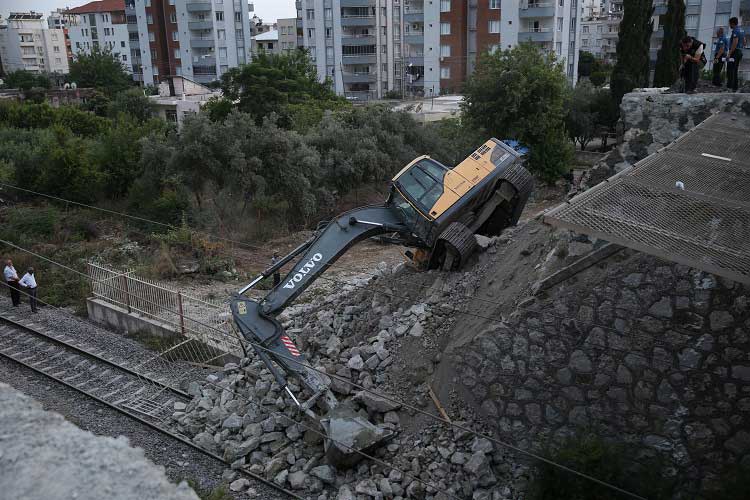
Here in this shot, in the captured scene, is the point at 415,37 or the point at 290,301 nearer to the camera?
the point at 290,301

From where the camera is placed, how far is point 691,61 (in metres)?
14.6

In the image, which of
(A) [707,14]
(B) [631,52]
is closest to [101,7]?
(A) [707,14]

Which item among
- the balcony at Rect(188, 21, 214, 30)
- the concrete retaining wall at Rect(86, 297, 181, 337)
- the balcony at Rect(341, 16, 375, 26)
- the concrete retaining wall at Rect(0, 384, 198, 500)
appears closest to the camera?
the concrete retaining wall at Rect(0, 384, 198, 500)

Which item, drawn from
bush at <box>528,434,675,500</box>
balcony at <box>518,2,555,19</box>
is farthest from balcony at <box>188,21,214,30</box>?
bush at <box>528,434,675,500</box>

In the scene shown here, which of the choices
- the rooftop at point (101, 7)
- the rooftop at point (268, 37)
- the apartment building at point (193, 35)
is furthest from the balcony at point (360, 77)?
the rooftop at point (101, 7)

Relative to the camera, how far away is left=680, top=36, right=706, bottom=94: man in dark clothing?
14.5 metres

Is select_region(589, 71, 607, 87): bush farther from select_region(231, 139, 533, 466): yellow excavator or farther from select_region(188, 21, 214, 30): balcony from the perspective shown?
select_region(231, 139, 533, 466): yellow excavator

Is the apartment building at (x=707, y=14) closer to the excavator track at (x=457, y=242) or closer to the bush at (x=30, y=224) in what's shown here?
the bush at (x=30, y=224)

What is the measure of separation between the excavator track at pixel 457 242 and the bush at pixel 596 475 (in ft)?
14.1

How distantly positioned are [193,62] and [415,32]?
23.0 m

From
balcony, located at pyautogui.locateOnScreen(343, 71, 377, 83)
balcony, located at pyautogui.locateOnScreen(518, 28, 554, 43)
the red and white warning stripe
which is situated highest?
balcony, located at pyautogui.locateOnScreen(518, 28, 554, 43)

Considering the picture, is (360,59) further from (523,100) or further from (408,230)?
(408,230)

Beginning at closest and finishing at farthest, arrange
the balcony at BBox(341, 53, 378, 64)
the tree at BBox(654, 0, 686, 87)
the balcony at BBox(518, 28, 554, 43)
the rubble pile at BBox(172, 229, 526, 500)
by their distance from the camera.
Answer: the rubble pile at BBox(172, 229, 526, 500) < the tree at BBox(654, 0, 686, 87) < the balcony at BBox(518, 28, 554, 43) < the balcony at BBox(341, 53, 378, 64)

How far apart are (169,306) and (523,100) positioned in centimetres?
1617
